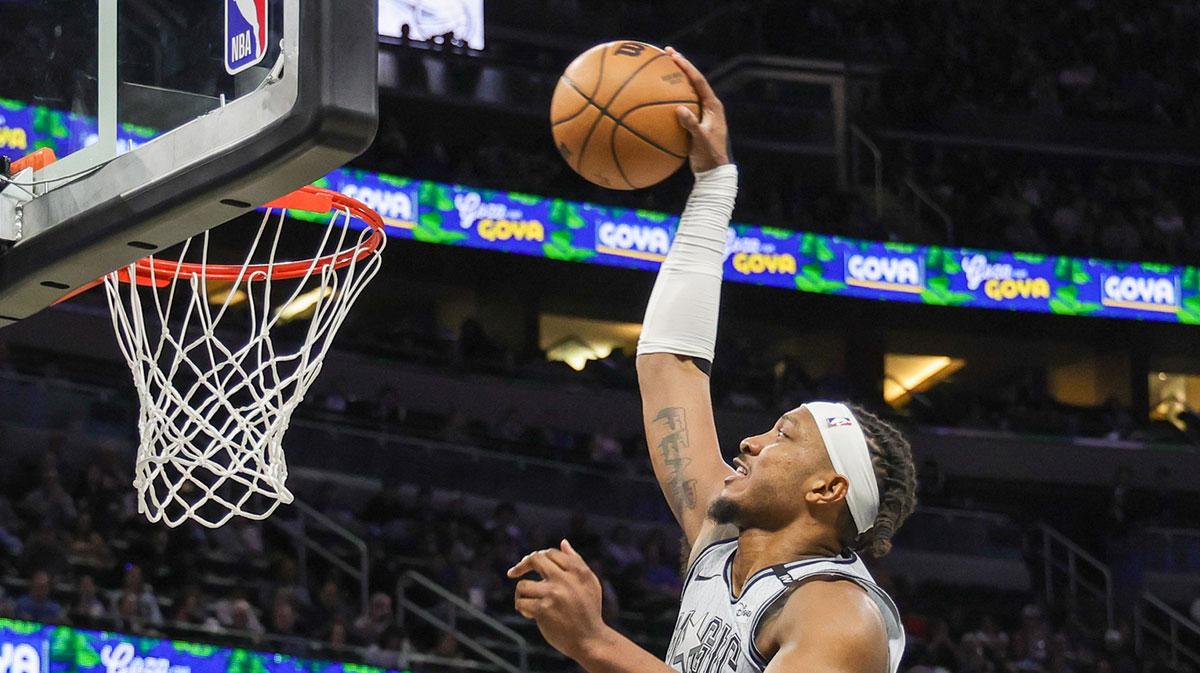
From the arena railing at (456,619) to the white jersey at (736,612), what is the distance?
6.82m

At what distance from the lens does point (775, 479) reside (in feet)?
9.03

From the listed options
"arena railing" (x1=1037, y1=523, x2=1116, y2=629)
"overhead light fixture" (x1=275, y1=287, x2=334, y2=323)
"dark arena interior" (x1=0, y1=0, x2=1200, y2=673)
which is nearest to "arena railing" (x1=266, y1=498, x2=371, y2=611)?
"dark arena interior" (x1=0, y1=0, x2=1200, y2=673)

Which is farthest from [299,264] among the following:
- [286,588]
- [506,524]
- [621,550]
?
[621,550]

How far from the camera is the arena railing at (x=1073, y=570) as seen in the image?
13.8m

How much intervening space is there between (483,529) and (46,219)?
8.40 meters

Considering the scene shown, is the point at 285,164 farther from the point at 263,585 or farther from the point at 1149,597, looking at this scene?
the point at 1149,597

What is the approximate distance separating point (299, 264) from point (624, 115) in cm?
130

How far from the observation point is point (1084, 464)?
16.1m

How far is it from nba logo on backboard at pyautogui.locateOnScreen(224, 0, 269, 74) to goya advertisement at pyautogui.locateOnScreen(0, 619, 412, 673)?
5343mm

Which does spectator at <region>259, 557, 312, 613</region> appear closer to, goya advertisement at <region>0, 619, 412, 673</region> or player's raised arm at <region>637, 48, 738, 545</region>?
goya advertisement at <region>0, 619, 412, 673</region>

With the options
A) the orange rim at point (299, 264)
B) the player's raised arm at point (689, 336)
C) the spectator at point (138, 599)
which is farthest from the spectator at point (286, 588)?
the player's raised arm at point (689, 336)

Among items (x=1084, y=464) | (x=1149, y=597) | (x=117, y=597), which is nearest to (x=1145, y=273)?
(x=1084, y=464)

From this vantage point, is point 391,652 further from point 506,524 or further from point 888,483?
point 888,483

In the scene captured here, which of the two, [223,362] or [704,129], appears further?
[223,362]
